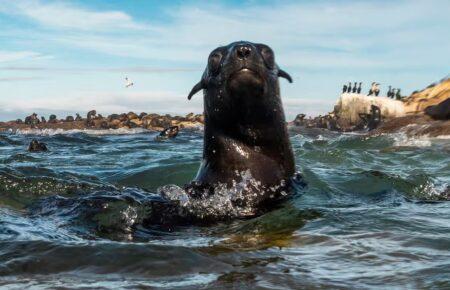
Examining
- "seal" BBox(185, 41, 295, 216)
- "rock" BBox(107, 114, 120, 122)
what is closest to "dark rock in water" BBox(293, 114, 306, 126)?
"rock" BBox(107, 114, 120, 122)

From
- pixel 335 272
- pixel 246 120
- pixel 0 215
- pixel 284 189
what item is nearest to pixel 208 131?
pixel 246 120

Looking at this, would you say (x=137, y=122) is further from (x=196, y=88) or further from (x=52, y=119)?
(x=196, y=88)

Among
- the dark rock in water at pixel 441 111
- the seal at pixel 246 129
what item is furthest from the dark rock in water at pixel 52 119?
the seal at pixel 246 129

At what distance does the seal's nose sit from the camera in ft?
17.5

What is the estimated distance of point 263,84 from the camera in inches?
215

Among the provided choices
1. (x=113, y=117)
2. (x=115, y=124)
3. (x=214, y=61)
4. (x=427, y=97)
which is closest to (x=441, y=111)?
(x=427, y=97)

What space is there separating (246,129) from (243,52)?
0.67 metres

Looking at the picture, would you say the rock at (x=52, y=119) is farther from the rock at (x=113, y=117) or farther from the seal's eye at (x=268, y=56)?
the seal's eye at (x=268, y=56)

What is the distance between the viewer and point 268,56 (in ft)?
18.4

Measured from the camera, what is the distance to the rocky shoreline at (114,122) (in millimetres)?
48219

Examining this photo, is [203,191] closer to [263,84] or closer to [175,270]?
[263,84]

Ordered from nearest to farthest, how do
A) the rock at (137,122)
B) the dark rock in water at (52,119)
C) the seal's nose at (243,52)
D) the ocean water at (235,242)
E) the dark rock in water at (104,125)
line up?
the ocean water at (235,242), the seal's nose at (243,52), the dark rock in water at (104,125), the rock at (137,122), the dark rock in water at (52,119)

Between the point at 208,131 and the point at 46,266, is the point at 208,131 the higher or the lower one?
the higher one

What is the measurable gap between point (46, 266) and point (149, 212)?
5.98ft
